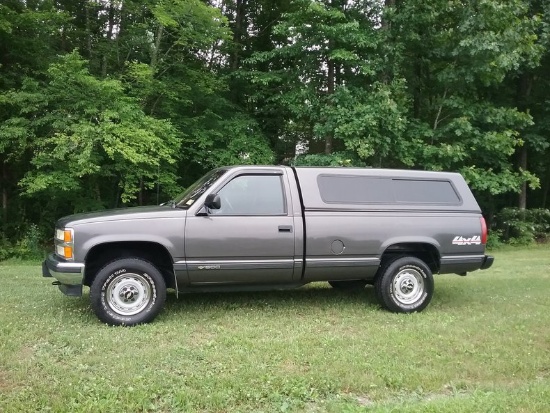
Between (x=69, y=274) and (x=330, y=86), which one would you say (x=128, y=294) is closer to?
(x=69, y=274)

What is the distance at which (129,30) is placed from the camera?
1538cm

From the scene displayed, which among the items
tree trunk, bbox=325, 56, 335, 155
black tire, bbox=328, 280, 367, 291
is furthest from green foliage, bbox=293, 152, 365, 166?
black tire, bbox=328, 280, 367, 291

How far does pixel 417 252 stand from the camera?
691 cm

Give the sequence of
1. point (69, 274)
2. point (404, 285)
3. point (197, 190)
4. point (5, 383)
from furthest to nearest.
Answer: point (404, 285) → point (197, 190) → point (69, 274) → point (5, 383)

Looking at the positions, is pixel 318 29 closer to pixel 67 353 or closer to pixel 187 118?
pixel 187 118

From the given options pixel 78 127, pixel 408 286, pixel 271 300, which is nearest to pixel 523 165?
pixel 408 286

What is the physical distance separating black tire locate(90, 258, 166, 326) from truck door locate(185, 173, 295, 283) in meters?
0.47

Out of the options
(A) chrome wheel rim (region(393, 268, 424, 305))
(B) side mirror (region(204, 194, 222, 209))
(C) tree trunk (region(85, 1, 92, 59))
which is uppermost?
(C) tree trunk (region(85, 1, 92, 59))

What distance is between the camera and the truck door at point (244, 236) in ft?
19.0

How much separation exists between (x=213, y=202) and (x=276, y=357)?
1.99 m

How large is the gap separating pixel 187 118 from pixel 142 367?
12690 mm

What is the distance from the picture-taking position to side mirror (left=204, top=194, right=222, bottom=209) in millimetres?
5730

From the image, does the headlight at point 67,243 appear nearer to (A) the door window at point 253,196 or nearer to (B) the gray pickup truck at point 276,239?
(B) the gray pickup truck at point 276,239

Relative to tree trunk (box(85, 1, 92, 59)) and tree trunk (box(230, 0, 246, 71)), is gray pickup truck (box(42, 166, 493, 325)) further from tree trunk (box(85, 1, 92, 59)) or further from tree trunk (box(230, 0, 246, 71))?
tree trunk (box(230, 0, 246, 71))
